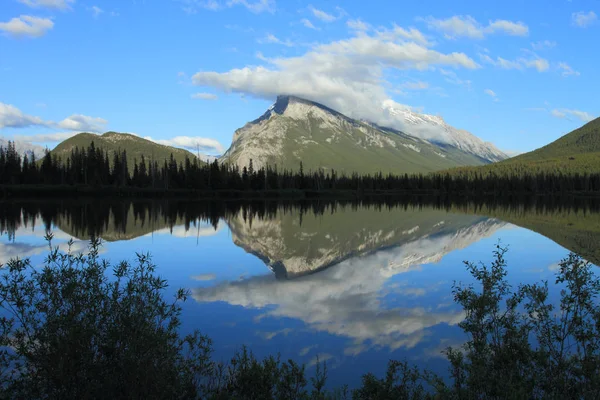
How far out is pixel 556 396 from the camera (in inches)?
432

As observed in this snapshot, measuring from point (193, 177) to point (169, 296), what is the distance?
163 metres

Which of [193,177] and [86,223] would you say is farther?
[193,177]

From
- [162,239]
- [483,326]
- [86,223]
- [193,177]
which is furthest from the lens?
[193,177]

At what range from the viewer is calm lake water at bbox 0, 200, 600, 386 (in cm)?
1730

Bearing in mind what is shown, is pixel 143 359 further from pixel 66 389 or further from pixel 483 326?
pixel 483 326

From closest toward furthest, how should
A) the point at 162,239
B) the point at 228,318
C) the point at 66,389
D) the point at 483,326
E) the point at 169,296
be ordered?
the point at 66,389 → the point at 483,326 → the point at 228,318 → the point at 169,296 → the point at 162,239

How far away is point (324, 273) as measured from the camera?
33188 millimetres

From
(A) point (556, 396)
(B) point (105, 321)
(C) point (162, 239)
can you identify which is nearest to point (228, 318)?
A: (B) point (105, 321)

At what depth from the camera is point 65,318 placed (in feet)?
36.4

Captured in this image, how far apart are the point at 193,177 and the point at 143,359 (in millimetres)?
175845

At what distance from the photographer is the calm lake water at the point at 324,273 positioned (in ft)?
56.7

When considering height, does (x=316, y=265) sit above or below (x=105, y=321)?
below

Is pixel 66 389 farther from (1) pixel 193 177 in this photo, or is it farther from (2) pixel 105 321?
(1) pixel 193 177

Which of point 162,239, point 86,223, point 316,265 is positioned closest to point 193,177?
point 86,223
